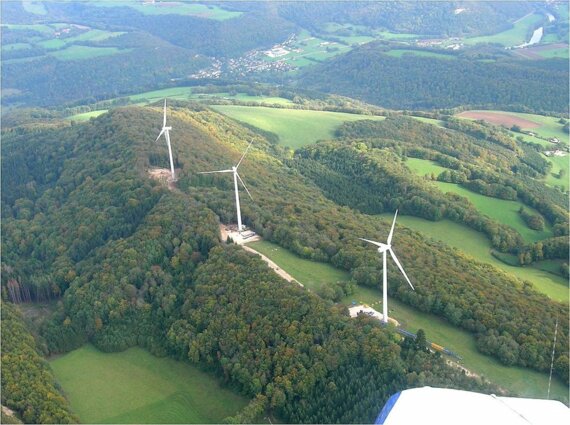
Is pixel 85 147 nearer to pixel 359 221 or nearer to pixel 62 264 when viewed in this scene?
pixel 62 264

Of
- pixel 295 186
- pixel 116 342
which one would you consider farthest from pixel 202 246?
pixel 295 186

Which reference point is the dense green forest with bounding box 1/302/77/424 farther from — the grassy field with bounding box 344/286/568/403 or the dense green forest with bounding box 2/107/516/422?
the grassy field with bounding box 344/286/568/403

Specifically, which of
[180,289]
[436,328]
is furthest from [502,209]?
[180,289]

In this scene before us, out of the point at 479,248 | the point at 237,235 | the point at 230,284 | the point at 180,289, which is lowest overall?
the point at 479,248

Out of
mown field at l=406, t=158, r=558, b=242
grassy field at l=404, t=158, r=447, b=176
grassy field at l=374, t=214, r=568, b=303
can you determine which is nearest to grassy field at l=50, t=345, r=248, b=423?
grassy field at l=374, t=214, r=568, b=303

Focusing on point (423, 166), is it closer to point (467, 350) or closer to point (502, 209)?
point (502, 209)

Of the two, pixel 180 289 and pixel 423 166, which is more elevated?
pixel 180 289
